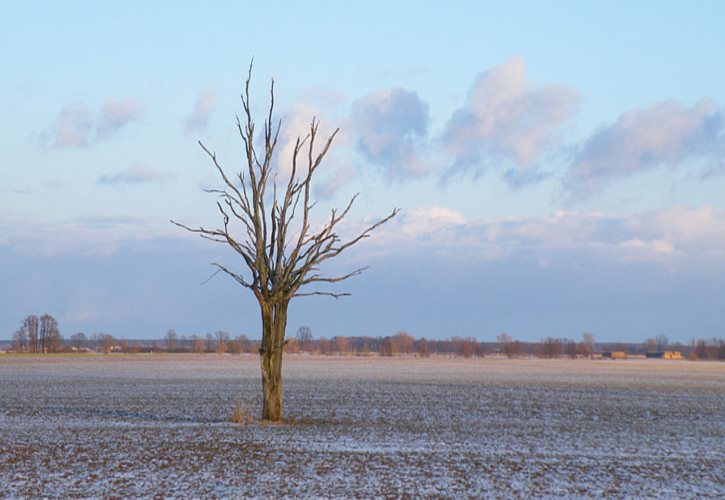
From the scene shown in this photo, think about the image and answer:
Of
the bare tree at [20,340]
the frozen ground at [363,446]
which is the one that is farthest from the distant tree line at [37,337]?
the frozen ground at [363,446]

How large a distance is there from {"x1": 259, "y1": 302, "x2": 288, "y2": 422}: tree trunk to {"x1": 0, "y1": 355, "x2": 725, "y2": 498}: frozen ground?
0.70 m

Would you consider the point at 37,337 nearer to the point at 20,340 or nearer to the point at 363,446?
the point at 20,340

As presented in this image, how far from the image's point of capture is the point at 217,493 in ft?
44.3

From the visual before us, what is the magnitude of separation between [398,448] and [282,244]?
7.42 m

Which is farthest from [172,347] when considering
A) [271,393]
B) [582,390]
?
[271,393]

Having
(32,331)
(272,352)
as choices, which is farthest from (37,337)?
(272,352)

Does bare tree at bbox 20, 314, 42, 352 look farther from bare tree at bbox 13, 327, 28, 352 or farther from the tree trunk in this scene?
the tree trunk

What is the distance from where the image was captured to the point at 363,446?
19.1 meters

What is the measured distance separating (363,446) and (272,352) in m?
5.68

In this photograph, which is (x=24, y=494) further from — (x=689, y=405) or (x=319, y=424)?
(x=689, y=405)

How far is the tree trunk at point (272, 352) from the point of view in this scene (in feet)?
78.9

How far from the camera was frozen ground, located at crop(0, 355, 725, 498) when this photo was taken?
14234 mm

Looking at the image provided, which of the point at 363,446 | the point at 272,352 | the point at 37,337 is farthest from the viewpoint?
the point at 37,337

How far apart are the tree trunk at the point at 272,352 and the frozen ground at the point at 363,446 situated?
2.31 ft
